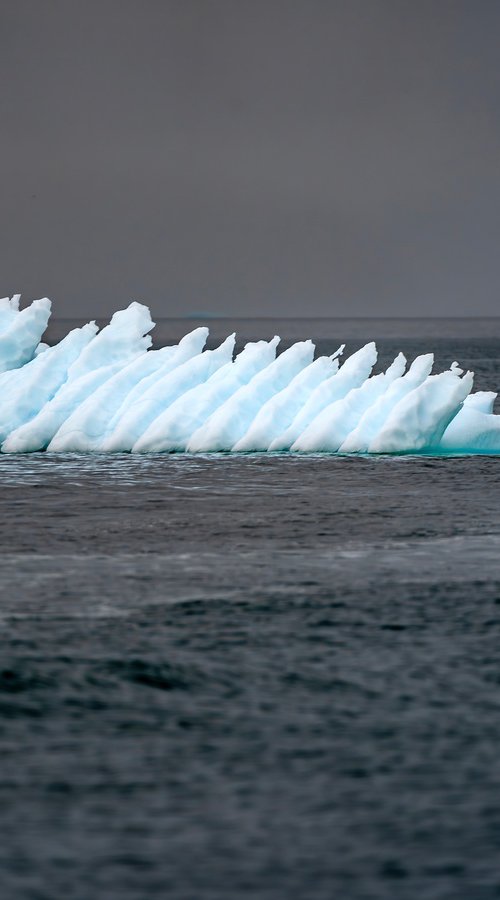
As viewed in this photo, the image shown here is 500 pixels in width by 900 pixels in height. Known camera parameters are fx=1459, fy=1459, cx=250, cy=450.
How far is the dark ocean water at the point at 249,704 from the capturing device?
7121mm

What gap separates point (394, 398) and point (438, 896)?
16829 mm

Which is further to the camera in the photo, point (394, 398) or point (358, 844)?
point (394, 398)

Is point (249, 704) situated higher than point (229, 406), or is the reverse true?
point (229, 406)

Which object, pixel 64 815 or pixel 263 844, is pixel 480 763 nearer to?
pixel 263 844

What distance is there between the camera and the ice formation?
23328 mm

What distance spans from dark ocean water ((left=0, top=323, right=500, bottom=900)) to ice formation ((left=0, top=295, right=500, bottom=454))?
14.8 feet

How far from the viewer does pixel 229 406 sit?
23.2 meters

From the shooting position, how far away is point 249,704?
980 cm

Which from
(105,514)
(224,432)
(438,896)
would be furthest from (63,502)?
(438,896)

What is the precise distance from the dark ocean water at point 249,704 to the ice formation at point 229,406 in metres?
4.52

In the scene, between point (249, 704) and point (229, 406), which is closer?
point (249, 704)

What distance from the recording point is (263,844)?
23.8 ft

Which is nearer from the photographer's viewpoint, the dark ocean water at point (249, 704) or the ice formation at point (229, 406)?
the dark ocean water at point (249, 704)

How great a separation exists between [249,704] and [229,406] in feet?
44.8
